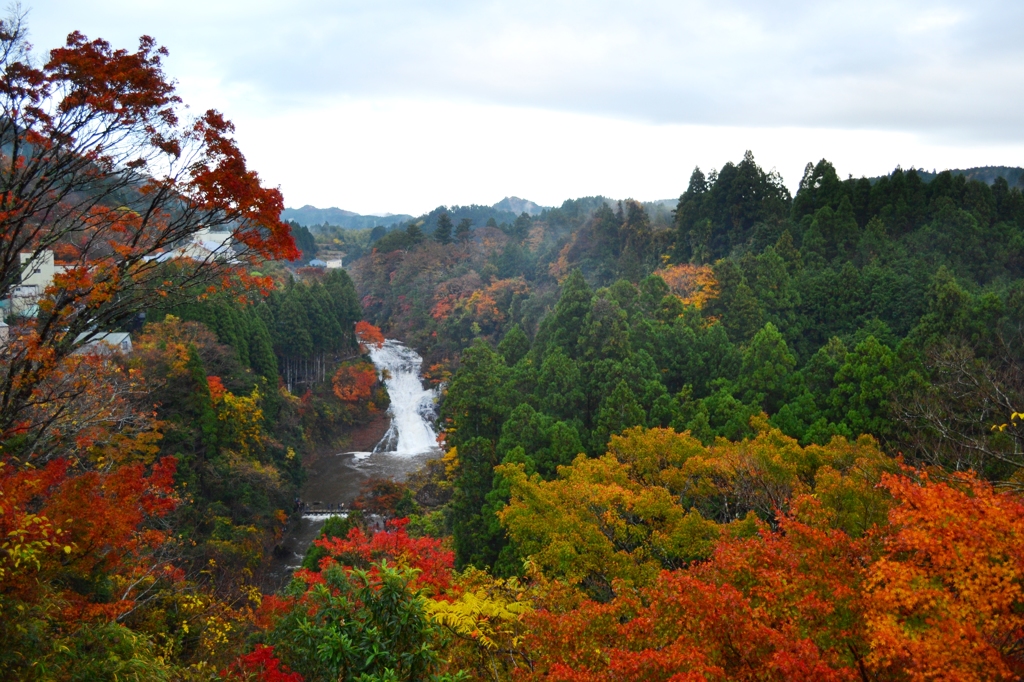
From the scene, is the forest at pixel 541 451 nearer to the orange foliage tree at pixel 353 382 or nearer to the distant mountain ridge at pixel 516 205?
the orange foliage tree at pixel 353 382

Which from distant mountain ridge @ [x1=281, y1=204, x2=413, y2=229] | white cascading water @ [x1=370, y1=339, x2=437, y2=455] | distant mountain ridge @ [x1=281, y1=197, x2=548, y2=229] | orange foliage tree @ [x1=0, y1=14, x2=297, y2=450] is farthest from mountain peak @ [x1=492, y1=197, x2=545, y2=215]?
orange foliage tree @ [x1=0, y1=14, x2=297, y2=450]

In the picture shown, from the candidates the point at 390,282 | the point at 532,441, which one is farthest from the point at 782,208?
the point at 390,282

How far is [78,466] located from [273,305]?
27.8m

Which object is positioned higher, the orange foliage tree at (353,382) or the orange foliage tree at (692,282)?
the orange foliage tree at (692,282)

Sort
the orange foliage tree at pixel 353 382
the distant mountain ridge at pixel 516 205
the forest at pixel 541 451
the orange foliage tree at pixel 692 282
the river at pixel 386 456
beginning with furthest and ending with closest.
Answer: the distant mountain ridge at pixel 516 205, the orange foliage tree at pixel 353 382, the orange foliage tree at pixel 692 282, the river at pixel 386 456, the forest at pixel 541 451

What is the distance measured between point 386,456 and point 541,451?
65.2 ft

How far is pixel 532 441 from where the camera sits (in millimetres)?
20797

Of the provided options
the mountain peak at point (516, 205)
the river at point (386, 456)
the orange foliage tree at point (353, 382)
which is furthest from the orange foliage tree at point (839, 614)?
the mountain peak at point (516, 205)

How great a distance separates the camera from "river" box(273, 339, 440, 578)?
27.8 metres

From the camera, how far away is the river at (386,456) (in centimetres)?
2780

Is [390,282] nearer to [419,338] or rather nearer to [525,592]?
[419,338]

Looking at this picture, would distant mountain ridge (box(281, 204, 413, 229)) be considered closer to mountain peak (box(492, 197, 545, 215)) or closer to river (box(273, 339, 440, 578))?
mountain peak (box(492, 197, 545, 215))

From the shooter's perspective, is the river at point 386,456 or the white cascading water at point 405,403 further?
the white cascading water at point 405,403

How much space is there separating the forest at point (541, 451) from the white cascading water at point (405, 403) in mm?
2929
